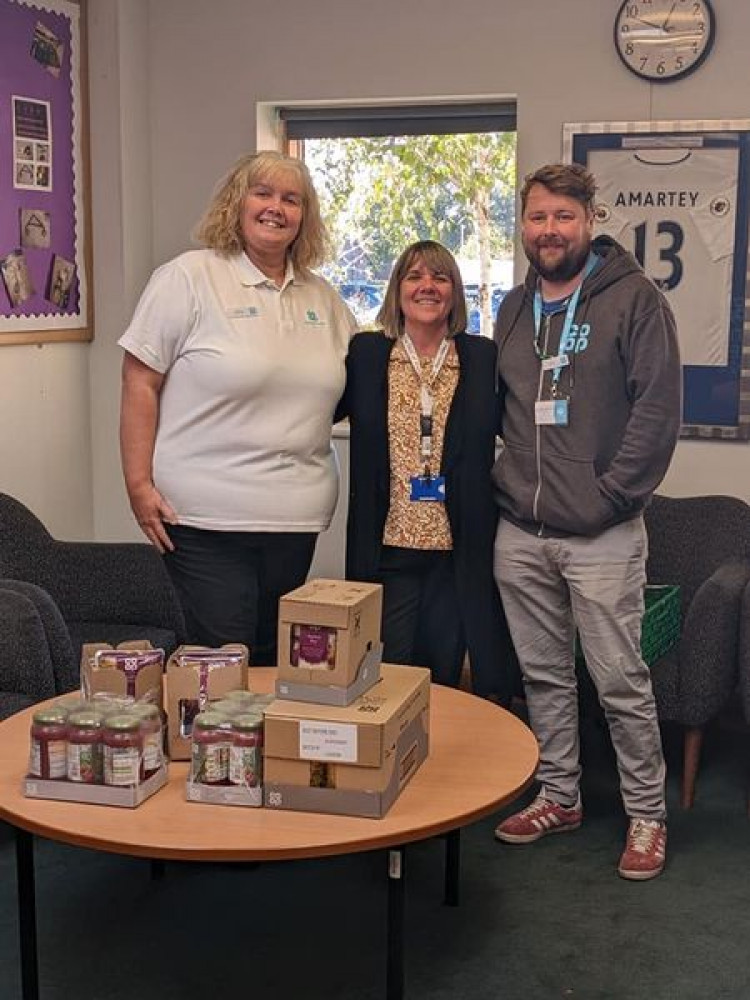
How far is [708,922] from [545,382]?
1.23 metres

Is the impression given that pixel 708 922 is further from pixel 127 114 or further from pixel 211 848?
pixel 127 114

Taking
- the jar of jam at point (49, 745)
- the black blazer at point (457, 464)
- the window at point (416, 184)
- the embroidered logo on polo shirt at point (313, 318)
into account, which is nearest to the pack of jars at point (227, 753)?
the jar of jam at point (49, 745)

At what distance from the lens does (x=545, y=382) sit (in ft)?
9.86

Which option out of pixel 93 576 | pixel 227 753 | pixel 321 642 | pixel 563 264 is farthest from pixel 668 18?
pixel 227 753

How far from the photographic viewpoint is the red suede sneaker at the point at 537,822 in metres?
3.24

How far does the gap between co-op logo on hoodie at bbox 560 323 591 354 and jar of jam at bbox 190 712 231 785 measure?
1198 mm

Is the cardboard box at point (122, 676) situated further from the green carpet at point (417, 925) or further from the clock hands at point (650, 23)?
the clock hands at point (650, 23)

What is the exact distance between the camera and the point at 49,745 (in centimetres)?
227

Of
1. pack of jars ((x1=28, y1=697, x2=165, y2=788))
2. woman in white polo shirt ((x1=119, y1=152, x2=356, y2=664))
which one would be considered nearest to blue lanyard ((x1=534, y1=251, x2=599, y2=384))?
woman in white polo shirt ((x1=119, y1=152, x2=356, y2=664))

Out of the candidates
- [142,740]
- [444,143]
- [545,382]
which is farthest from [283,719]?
[444,143]

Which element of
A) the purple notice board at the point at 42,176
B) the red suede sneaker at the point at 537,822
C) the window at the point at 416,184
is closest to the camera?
the red suede sneaker at the point at 537,822

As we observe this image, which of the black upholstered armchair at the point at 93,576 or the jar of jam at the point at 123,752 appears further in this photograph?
the black upholstered armchair at the point at 93,576

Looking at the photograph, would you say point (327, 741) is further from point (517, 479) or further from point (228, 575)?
point (517, 479)

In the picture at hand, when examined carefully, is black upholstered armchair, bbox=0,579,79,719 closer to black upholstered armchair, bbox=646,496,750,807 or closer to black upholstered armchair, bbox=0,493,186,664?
black upholstered armchair, bbox=0,493,186,664
